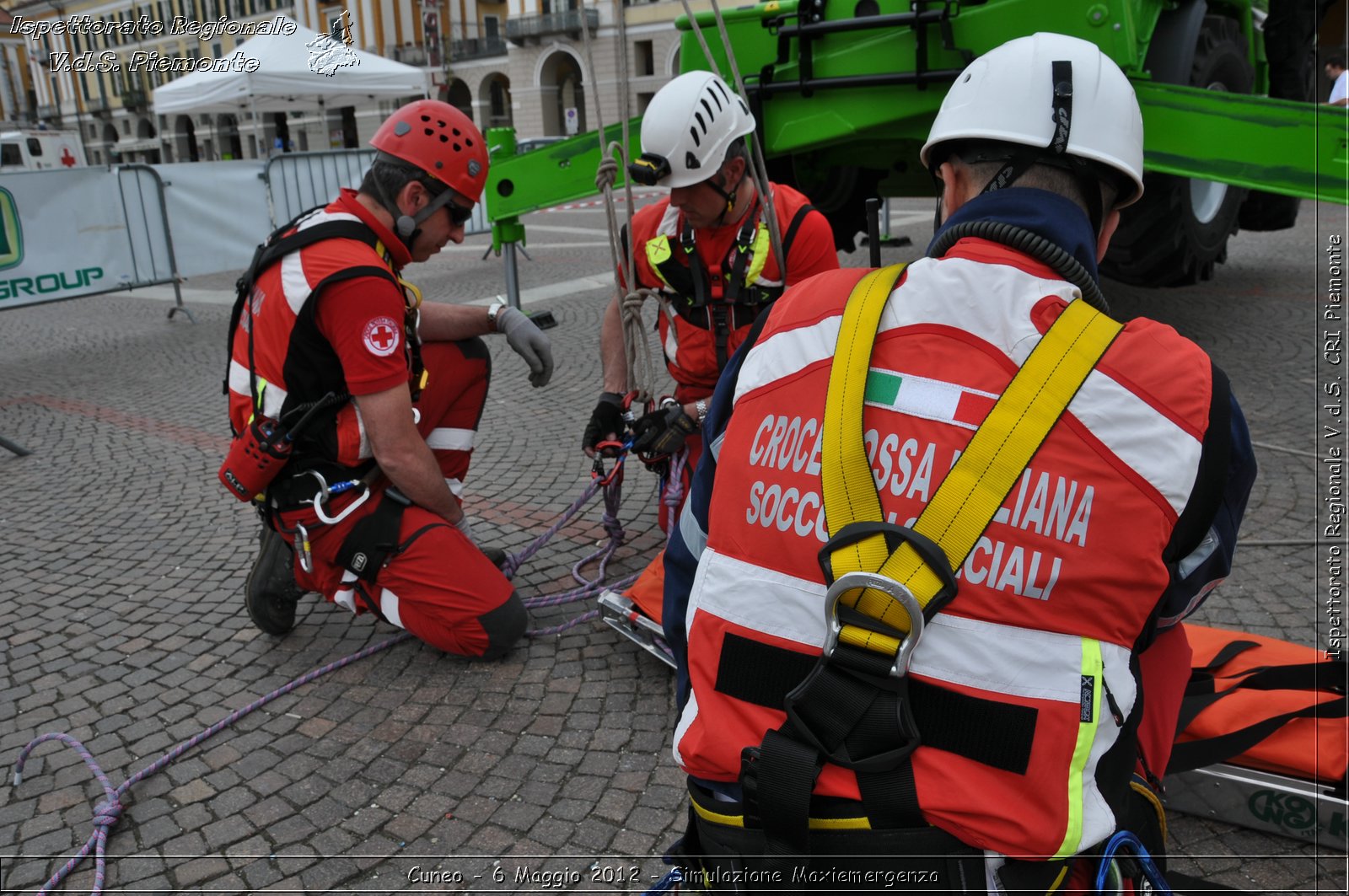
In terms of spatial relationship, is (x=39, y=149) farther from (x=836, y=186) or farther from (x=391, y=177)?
(x=391, y=177)

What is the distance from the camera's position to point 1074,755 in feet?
3.76

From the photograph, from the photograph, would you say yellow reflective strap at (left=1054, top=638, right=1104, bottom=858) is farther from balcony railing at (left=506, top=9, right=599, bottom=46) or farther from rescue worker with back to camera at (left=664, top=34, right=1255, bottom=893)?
balcony railing at (left=506, top=9, right=599, bottom=46)

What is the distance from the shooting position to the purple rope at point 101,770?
2.26m

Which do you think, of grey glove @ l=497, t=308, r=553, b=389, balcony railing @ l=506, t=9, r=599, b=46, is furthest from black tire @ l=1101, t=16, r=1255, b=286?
balcony railing @ l=506, t=9, r=599, b=46

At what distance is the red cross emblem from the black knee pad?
92 centimetres

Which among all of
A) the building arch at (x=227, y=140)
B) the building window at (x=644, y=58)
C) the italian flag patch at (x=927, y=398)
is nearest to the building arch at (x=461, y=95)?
the building window at (x=644, y=58)

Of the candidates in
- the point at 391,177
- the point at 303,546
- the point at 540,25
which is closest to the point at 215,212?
the point at 391,177

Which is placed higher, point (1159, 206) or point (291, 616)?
point (1159, 206)

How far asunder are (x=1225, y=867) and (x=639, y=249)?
2.63 metres

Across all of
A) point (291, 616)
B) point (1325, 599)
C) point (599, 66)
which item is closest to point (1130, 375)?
point (1325, 599)

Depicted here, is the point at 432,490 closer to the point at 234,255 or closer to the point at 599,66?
the point at 234,255

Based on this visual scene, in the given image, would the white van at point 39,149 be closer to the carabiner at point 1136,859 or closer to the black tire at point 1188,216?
the black tire at point 1188,216

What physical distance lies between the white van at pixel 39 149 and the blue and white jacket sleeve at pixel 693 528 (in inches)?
938

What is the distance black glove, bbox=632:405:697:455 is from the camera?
129 inches
